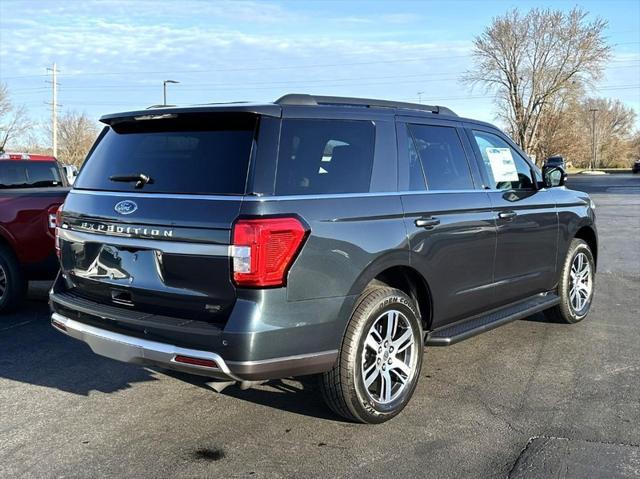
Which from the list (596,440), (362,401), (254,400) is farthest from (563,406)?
(254,400)

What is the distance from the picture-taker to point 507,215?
5145mm

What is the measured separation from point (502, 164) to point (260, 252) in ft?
9.84

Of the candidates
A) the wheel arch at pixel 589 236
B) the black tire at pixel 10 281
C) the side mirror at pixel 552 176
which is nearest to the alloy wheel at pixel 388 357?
the side mirror at pixel 552 176

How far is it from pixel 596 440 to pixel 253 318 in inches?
86.3

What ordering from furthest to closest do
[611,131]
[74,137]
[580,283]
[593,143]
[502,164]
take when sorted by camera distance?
[611,131] → [593,143] → [74,137] → [580,283] → [502,164]

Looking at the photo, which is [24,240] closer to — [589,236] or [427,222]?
[427,222]

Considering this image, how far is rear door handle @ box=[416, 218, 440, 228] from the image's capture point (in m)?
4.20

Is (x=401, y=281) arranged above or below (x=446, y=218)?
below

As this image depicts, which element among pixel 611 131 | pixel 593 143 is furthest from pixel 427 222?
pixel 611 131

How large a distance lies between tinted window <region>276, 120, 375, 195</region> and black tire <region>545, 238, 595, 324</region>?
299 centimetres

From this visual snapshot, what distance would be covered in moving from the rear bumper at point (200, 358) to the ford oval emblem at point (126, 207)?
714 mm

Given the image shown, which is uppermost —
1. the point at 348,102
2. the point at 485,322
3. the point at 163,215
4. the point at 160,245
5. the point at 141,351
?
the point at 348,102

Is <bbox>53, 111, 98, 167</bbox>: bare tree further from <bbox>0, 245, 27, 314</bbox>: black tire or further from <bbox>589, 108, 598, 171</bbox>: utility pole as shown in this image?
<bbox>589, 108, 598, 171</bbox>: utility pole

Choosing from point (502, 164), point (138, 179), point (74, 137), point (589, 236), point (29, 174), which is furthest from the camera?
point (74, 137)
